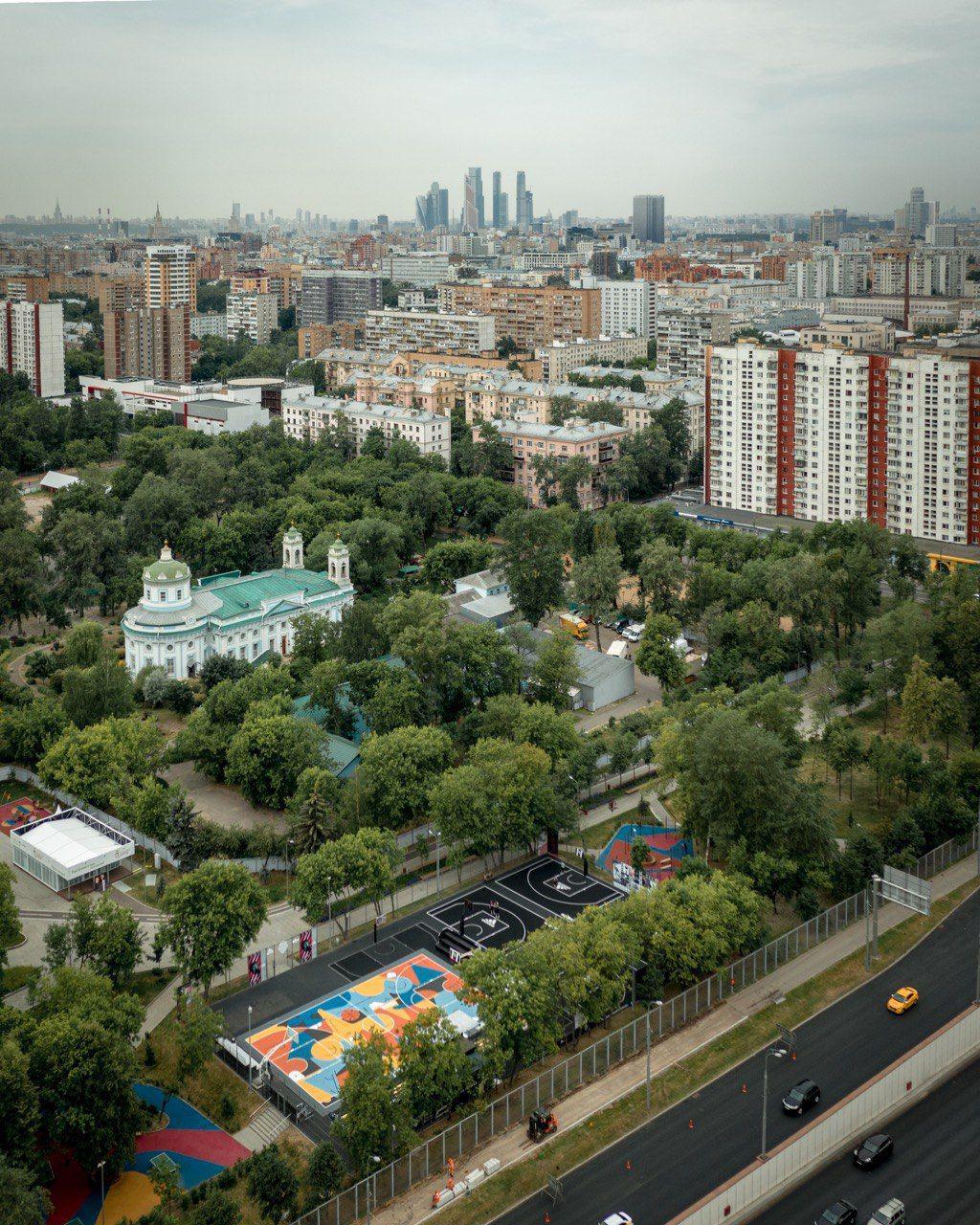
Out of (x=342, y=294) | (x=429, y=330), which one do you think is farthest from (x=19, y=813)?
(x=342, y=294)

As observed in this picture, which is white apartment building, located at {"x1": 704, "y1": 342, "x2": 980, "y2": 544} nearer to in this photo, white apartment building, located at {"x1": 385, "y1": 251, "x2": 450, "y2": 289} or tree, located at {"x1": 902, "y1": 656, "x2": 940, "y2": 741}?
tree, located at {"x1": 902, "y1": 656, "x2": 940, "y2": 741}

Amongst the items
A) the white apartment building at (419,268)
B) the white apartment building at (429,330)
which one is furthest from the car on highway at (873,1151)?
the white apartment building at (419,268)

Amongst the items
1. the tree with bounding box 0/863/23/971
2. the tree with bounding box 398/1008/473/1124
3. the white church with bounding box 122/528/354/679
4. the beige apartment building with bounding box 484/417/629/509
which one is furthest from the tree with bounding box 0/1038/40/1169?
the beige apartment building with bounding box 484/417/629/509

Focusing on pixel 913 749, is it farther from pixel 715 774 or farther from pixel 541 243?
pixel 541 243

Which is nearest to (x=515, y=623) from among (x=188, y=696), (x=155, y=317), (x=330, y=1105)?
(x=188, y=696)

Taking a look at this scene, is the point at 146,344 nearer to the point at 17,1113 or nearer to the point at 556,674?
the point at 556,674

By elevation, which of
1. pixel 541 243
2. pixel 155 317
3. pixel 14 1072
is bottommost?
pixel 14 1072
